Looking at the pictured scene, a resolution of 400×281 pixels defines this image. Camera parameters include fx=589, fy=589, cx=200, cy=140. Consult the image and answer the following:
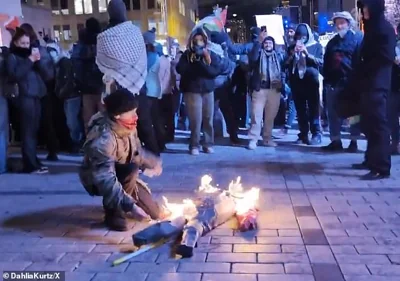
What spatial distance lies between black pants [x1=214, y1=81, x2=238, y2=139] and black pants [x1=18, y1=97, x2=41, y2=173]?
3.15 meters

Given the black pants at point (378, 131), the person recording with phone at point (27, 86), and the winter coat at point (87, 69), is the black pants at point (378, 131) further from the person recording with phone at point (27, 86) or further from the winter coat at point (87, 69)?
the person recording with phone at point (27, 86)

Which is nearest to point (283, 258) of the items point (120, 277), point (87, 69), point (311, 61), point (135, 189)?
point (120, 277)

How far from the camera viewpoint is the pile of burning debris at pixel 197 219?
452 centimetres

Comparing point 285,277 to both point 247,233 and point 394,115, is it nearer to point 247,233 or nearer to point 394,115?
point 247,233

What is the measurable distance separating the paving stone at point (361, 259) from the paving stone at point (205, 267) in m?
0.81

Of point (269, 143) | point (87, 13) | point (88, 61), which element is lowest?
point (269, 143)

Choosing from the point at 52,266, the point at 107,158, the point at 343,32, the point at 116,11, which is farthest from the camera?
the point at 343,32

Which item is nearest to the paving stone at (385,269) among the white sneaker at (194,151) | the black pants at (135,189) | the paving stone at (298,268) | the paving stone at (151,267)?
the paving stone at (298,268)

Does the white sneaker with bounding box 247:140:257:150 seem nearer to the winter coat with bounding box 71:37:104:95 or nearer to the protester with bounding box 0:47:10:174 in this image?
the winter coat with bounding box 71:37:104:95

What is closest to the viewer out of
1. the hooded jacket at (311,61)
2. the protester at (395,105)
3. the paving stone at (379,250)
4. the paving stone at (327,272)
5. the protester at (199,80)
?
the paving stone at (327,272)

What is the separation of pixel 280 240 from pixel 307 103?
5.34 metres

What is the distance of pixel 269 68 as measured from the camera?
918cm

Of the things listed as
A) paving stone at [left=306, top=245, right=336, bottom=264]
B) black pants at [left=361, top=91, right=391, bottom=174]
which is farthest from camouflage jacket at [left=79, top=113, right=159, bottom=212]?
black pants at [left=361, top=91, right=391, bottom=174]

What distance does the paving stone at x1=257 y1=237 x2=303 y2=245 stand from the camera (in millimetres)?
4652
